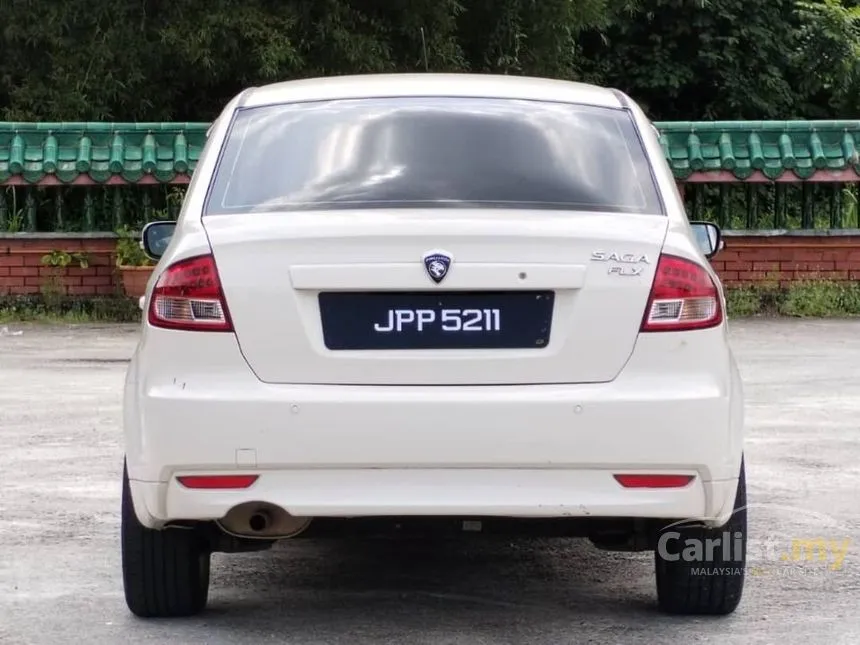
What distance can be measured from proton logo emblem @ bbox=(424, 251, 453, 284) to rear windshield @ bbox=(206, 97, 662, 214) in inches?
11.8

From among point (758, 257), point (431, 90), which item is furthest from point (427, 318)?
point (758, 257)

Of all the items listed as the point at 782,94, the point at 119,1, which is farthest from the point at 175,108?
the point at 782,94

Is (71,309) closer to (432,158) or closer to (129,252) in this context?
(129,252)

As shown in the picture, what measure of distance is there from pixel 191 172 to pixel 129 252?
3.37ft

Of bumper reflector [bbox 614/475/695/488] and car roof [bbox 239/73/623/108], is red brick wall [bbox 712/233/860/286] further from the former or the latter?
bumper reflector [bbox 614/475/695/488]

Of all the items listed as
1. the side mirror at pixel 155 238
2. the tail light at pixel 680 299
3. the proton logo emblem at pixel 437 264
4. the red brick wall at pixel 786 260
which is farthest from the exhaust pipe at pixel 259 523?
the red brick wall at pixel 786 260

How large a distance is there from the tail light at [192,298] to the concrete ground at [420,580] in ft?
2.99

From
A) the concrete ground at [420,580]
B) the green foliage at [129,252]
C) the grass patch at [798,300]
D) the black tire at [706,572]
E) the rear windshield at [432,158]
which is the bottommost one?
the grass patch at [798,300]

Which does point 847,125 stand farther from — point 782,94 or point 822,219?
point 782,94

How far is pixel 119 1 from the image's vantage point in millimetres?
16859

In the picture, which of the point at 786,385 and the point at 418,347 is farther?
the point at 786,385

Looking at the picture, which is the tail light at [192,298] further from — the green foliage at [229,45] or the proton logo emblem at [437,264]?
the green foliage at [229,45]

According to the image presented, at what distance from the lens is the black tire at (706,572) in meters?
4.89

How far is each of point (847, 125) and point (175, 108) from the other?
22.4ft
